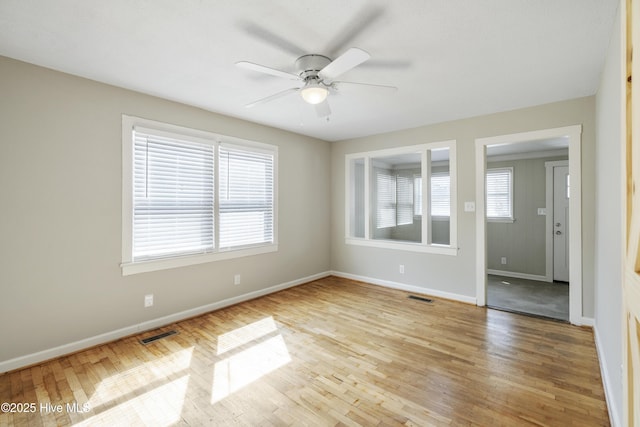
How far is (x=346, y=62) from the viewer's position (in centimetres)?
188

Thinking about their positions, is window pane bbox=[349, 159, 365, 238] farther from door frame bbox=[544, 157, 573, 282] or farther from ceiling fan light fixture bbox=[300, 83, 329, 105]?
door frame bbox=[544, 157, 573, 282]

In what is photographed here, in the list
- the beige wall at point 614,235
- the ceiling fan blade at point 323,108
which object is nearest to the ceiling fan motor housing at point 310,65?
the ceiling fan blade at point 323,108

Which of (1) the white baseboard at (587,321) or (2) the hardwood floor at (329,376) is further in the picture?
(1) the white baseboard at (587,321)

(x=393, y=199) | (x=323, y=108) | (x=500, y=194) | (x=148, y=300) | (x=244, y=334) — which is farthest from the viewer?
(x=393, y=199)

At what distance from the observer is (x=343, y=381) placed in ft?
7.32

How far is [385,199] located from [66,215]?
17.1 feet

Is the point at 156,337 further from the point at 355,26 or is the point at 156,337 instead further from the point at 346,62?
the point at 355,26

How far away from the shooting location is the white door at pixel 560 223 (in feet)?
16.7

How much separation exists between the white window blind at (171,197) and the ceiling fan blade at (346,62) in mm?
2084

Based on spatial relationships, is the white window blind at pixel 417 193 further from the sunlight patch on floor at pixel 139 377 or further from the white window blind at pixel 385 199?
the sunlight patch on floor at pixel 139 377

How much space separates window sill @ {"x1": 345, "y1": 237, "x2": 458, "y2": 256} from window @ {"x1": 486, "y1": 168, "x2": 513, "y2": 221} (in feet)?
7.68

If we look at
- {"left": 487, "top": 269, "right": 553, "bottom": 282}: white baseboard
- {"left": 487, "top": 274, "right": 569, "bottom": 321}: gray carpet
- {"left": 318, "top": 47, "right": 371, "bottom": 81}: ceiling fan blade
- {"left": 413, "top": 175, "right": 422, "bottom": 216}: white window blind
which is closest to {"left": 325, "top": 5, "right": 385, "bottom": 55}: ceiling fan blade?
{"left": 318, "top": 47, "right": 371, "bottom": 81}: ceiling fan blade

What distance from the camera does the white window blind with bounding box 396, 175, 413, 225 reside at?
271 inches

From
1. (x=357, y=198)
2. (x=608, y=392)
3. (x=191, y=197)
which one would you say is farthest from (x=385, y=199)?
(x=608, y=392)
